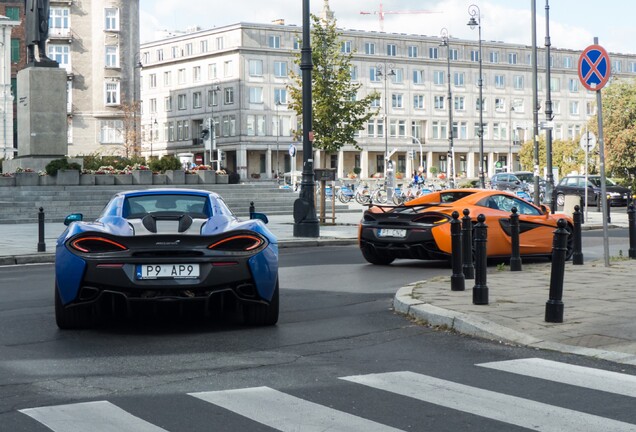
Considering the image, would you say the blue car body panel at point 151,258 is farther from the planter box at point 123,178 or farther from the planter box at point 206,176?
the planter box at point 206,176

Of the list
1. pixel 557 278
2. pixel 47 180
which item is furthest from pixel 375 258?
pixel 47 180

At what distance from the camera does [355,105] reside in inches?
1569

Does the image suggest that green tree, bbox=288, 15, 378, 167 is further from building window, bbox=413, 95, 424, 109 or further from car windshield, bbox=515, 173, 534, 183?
building window, bbox=413, 95, 424, 109

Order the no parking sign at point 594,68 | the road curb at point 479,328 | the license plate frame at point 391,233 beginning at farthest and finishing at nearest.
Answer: the license plate frame at point 391,233 < the no parking sign at point 594,68 < the road curb at point 479,328

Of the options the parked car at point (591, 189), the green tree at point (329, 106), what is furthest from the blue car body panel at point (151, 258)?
the parked car at point (591, 189)

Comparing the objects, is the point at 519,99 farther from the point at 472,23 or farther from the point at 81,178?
the point at 81,178

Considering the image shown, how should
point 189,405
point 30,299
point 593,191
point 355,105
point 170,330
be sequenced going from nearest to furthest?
point 189,405, point 170,330, point 30,299, point 355,105, point 593,191

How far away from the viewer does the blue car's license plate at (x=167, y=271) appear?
8.80 meters

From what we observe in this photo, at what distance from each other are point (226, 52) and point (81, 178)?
7529cm

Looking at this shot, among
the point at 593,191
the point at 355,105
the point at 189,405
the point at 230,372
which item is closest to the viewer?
the point at 189,405

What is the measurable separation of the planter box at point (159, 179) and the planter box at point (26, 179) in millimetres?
4678

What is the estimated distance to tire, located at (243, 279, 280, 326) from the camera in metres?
9.41

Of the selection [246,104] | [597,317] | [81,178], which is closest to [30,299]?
[597,317]

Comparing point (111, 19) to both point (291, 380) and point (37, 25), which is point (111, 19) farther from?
point (291, 380)
